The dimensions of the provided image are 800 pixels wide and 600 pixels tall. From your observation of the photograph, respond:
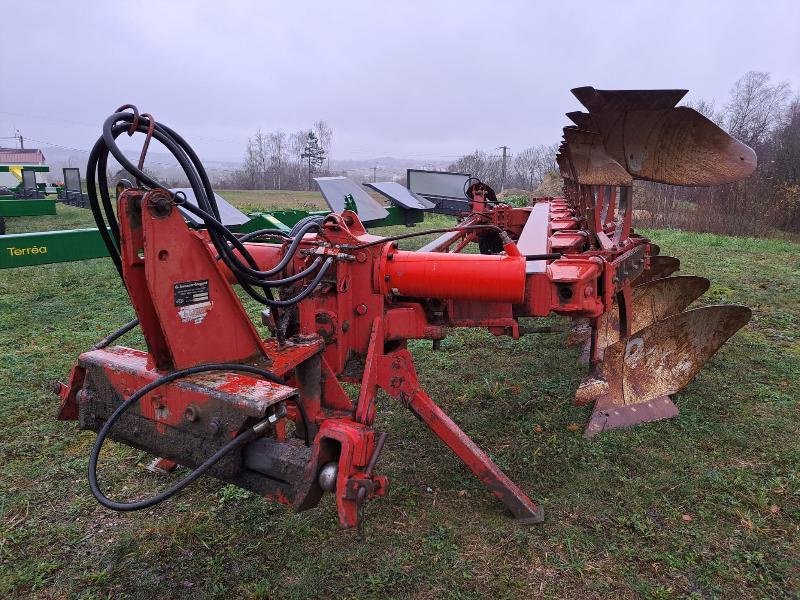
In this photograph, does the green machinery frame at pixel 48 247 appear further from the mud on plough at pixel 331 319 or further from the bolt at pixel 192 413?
the bolt at pixel 192 413

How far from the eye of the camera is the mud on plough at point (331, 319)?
1.82m

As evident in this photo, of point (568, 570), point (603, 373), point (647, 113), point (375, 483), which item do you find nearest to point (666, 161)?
point (647, 113)

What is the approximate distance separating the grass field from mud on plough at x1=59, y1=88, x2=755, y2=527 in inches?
11.4

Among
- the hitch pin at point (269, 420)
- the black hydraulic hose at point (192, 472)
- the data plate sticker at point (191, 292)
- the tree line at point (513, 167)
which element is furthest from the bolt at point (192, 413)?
the tree line at point (513, 167)

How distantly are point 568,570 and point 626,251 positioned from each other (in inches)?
72.0

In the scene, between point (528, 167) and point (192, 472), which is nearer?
point (192, 472)

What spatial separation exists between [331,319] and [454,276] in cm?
58

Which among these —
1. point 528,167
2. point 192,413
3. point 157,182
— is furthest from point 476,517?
point 528,167

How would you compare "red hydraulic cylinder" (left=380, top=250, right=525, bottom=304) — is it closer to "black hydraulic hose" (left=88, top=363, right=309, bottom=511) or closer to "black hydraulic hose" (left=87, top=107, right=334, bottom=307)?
"black hydraulic hose" (left=87, top=107, right=334, bottom=307)

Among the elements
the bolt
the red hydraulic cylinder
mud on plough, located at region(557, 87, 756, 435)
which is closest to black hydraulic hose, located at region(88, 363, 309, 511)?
the bolt

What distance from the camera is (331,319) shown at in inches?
97.8

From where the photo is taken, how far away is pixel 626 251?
3.33m

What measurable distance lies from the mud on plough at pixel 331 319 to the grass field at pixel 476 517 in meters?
0.29

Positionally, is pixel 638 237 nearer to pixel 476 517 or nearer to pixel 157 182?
pixel 476 517
